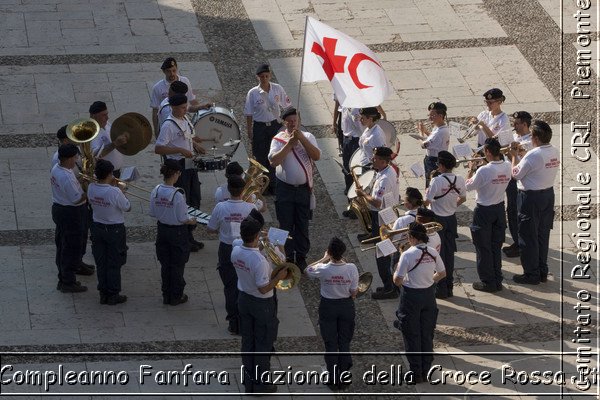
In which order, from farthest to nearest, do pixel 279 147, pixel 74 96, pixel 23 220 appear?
pixel 74 96 → pixel 23 220 → pixel 279 147

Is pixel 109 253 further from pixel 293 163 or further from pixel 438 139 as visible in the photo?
pixel 438 139

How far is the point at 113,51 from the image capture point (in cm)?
2128

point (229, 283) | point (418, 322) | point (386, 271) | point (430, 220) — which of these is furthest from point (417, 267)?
point (229, 283)

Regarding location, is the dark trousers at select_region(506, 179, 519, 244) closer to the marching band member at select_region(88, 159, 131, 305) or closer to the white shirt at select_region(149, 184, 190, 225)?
the white shirt at select_region(149, 184, 190, 225)

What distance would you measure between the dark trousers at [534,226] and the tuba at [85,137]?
4977 millimetres

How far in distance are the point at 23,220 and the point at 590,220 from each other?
23.1 ft

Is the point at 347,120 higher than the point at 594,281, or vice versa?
the point at 347,120

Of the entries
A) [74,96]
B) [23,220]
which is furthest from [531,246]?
[74,96]

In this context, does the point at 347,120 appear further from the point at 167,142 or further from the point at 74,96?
the point at 74,96

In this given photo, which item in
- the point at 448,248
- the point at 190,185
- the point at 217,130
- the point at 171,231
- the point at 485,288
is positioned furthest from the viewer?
the point at 217,130

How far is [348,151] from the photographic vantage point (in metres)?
17.5

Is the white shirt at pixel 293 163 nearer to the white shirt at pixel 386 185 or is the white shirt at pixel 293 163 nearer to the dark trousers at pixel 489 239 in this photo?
the white shirt at pixel 386 185

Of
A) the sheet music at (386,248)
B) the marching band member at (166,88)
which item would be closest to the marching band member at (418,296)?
the sheet music at (386,248)

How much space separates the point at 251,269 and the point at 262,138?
4433mm
